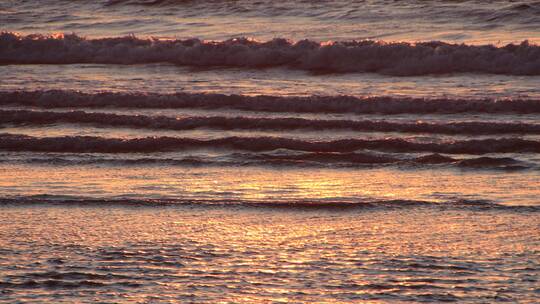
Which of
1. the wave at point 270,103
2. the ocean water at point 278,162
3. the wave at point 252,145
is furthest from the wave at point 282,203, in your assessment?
the wave at point 270,103

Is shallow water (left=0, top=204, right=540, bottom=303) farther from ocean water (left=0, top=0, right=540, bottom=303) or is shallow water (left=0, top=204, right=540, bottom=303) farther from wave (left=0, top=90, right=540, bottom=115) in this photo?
wave (left=0, top=90, right=540, bottom=115)

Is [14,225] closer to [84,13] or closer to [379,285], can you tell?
[379,285]

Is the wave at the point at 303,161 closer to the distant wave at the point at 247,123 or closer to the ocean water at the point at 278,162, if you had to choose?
the ocean water at the point at 278,162

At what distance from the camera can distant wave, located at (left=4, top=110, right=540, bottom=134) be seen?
426 inches

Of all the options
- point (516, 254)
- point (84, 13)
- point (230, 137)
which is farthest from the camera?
point (84, 13)

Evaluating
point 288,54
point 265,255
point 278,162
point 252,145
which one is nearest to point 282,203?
point 265,255

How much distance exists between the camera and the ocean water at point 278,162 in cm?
599

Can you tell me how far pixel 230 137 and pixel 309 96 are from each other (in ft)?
8.71

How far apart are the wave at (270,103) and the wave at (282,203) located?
454 centimetres


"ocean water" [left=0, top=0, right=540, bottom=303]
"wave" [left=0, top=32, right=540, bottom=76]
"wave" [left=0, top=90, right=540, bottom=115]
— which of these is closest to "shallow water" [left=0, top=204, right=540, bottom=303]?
"ocean water" [left=0, top=0, right=540, bottom=303]

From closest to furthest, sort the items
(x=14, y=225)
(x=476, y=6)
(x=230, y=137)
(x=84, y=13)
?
(x=14, y=225), (x=230, y=137), (x=476, y=6), (x=84, y=13)

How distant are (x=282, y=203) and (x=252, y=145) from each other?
2573 mm

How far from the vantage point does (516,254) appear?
625 centimetres

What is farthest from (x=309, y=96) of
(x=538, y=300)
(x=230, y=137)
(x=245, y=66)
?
(x=538, y=300)
